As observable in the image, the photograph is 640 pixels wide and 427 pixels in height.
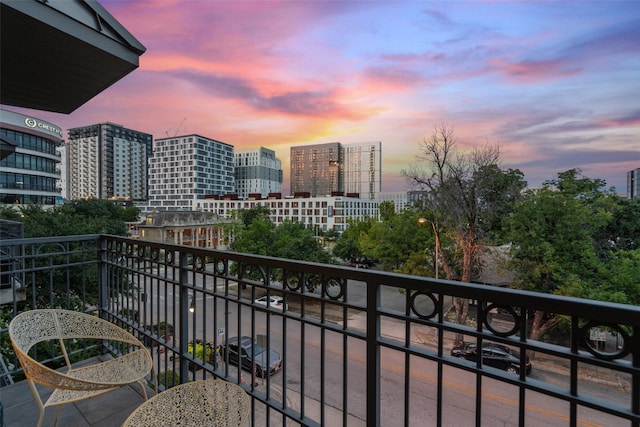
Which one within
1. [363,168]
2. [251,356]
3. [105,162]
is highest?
[105,162]

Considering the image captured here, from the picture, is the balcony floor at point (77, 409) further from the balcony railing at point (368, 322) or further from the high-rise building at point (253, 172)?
the high-rise building at point (253, 172)

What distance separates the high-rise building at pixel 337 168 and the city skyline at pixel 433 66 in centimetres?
5094

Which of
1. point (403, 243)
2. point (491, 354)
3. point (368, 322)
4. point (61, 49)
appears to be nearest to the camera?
point (368, 322)

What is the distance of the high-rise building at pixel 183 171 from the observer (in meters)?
76.8

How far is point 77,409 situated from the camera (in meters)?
2.28

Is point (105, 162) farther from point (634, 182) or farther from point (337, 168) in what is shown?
point (634, 182)

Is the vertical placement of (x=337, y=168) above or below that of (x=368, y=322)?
above

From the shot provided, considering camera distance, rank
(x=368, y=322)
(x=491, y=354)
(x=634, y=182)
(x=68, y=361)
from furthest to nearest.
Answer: (x=634, y=182) → (x=491, y=354) → (x=68, y=361) → (x=368, y=322)

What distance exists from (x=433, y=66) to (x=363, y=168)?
63466 mm

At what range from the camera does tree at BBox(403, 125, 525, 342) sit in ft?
40.9

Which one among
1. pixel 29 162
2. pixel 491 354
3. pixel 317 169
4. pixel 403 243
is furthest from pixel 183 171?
pixel 491 354

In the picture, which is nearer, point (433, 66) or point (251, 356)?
point (251, 356)

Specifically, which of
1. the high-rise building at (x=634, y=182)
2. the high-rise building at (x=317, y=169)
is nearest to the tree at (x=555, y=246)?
the high-rise building at (x=634, y=182)

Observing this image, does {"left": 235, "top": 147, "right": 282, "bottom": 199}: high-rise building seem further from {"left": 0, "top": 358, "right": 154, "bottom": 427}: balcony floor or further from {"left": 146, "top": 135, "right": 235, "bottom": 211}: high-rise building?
{"left": 0, "top": 358, "right": 154, "bottom": 427}: balcony floor
